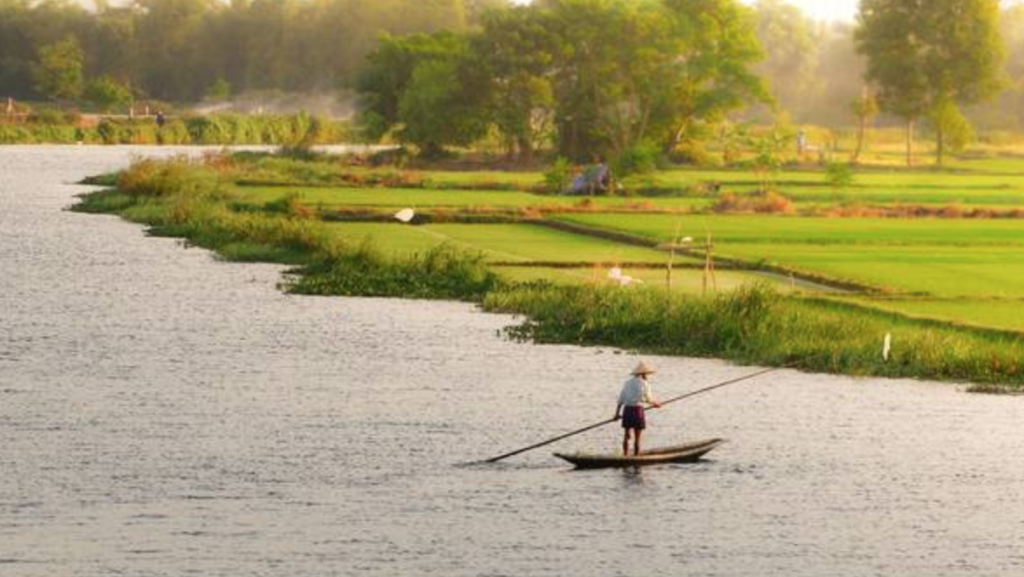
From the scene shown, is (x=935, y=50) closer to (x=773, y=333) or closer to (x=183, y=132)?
(x=183, y=132)

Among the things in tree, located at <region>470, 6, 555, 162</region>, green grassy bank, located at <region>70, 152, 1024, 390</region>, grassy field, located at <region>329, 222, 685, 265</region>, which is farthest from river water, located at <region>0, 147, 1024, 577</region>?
tree, located at <region>470, 6, 555, 162</region>

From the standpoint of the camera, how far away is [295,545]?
22062mm

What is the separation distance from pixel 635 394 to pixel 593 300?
14.3 m

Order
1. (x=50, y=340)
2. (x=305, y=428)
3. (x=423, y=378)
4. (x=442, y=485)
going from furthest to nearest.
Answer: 1. (x=50, y=340)
2. (x=423, y=378)
3. (x=305, y=428)
4. (x=442, y=485)

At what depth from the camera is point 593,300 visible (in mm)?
39906

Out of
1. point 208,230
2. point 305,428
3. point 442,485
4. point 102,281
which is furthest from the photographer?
point 208,230

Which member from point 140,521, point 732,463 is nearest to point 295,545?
point 140,521

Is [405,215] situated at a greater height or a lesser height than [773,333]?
greater

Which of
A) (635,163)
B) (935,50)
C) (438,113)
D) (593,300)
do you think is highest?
(935,50)

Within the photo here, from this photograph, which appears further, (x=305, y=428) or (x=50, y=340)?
(x=50, y=340)

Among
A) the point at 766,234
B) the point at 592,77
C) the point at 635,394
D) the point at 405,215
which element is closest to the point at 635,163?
the point at 592,77

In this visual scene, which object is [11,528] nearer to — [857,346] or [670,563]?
[670,563]

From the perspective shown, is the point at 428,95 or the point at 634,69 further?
the point at 428,95

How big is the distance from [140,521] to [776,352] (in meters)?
14.4
